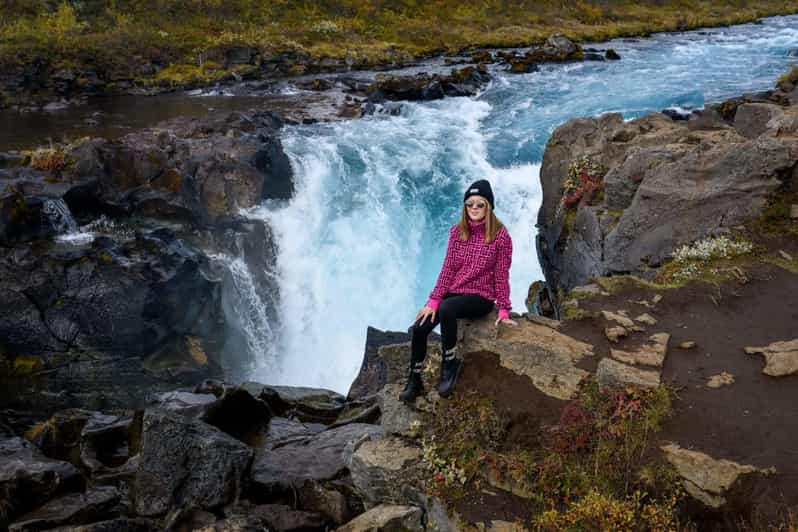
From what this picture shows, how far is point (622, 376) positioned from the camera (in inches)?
330

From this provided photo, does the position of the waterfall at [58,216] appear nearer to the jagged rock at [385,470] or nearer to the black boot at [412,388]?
the jagged rock at [385,470]

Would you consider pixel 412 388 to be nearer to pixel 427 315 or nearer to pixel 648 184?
pixel 427 315

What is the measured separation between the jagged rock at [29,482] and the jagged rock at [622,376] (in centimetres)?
925

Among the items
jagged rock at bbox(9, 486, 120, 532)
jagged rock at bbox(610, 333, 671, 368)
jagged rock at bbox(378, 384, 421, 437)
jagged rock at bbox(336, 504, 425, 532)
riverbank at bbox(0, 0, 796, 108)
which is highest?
riverbank at bbox(0, 0, 796, 108)

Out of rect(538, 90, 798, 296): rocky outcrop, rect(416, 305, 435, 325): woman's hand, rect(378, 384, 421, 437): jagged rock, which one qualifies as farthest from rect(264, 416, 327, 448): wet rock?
rect(538, 90, 798, 296): rocky outcrop

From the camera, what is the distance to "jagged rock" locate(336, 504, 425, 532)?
25.8 ft

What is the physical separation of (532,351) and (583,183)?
9.09 meters

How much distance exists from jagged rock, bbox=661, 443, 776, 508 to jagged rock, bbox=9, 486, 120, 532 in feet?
28.8

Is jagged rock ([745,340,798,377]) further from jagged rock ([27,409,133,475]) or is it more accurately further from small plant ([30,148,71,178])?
small plant ([30,148,71,178])

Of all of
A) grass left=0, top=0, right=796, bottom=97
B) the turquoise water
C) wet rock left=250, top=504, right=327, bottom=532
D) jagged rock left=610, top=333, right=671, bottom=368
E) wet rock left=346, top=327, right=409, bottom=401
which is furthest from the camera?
grass left=0, top=0, right=796, bottom=97

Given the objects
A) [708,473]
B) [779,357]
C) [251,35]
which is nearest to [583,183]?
[779,357]

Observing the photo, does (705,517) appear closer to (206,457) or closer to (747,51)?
(206,457)

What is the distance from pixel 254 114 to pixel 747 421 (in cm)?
2866

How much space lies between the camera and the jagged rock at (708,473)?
680 cm
